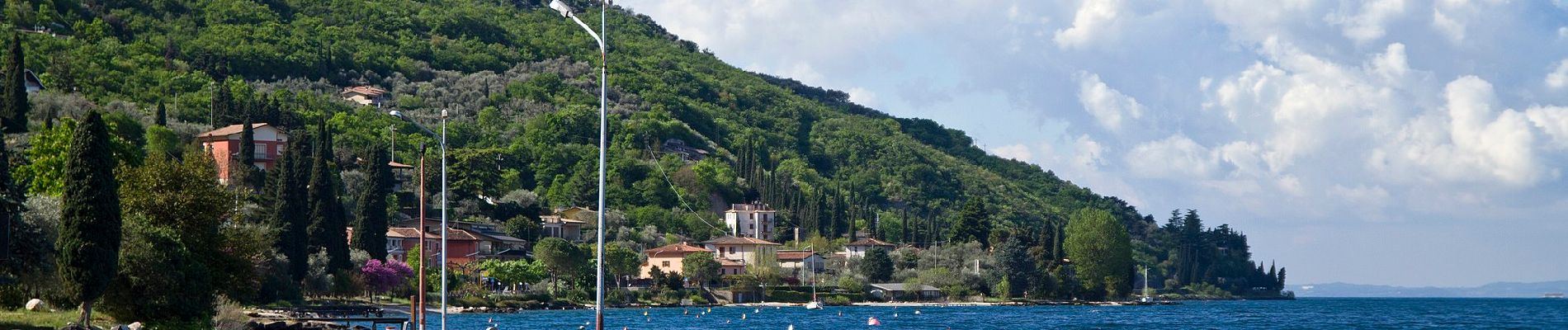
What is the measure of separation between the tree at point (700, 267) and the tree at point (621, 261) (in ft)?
19.8

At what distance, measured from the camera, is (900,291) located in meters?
150

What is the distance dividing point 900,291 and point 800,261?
37.7 ft

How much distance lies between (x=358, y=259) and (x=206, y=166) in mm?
34016

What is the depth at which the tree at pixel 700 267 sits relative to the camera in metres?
137

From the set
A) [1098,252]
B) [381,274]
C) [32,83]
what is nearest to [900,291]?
[1098,252]

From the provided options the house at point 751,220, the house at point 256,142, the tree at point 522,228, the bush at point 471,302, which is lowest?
the bush at point 471,302

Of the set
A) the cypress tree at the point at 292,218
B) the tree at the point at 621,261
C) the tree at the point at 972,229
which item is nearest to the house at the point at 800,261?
the tree at the point at 972,229

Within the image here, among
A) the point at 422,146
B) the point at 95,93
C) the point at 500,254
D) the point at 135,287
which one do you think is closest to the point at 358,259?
the point at 500,254

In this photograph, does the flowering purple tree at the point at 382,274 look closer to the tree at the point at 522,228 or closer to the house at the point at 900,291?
the tree at the point at 522,228

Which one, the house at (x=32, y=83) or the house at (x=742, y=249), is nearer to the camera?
the house at (x=32, y=83)

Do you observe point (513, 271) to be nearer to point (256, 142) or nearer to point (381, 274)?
point (381, 274)

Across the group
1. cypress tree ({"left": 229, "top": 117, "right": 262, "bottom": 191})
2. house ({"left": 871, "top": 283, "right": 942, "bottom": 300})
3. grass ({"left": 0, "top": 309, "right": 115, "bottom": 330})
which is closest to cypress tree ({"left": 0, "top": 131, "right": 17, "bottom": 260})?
grass ({"left": 0, "top": 309, "right": 115, "bottom": 330})

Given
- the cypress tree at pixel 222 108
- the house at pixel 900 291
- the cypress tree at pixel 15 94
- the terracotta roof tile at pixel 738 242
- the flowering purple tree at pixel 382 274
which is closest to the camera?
the flowering purple tree at pixel 382 274

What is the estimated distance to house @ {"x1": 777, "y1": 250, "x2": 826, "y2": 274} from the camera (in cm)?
15462
